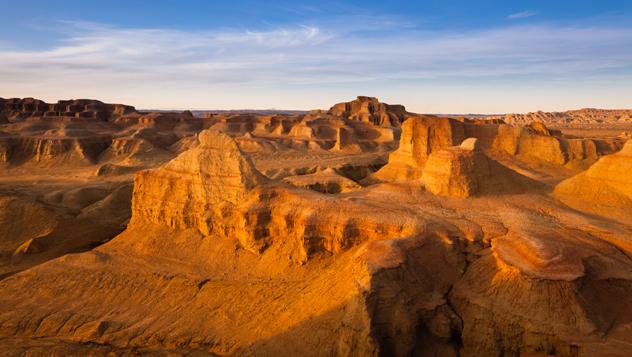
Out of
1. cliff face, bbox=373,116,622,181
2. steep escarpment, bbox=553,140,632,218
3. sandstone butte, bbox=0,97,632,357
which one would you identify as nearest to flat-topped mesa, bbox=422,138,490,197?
sandstone butte, bbox=0,97,632,357

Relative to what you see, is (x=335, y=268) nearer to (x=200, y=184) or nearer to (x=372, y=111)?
(x=200, y=184)

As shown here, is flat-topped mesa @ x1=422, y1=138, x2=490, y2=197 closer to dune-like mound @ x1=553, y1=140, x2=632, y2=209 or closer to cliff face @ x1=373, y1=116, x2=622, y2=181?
dune-like mound @ x1=553, y1=140, x2=632, y2=209

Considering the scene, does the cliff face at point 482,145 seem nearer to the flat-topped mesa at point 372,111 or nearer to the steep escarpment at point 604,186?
the steep escarpment at point 604,186

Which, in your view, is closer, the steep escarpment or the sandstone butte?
→ the sandstone butte

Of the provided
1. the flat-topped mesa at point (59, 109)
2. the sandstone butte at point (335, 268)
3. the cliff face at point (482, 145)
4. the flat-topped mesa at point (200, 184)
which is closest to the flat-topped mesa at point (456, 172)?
the sandstone butte at point (335, 268)

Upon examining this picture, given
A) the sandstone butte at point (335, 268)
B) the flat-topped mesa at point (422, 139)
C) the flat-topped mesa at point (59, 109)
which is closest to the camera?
the sandstone butte at point (335, 268)

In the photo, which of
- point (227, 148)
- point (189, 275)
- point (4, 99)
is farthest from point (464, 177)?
point (4, 99)
